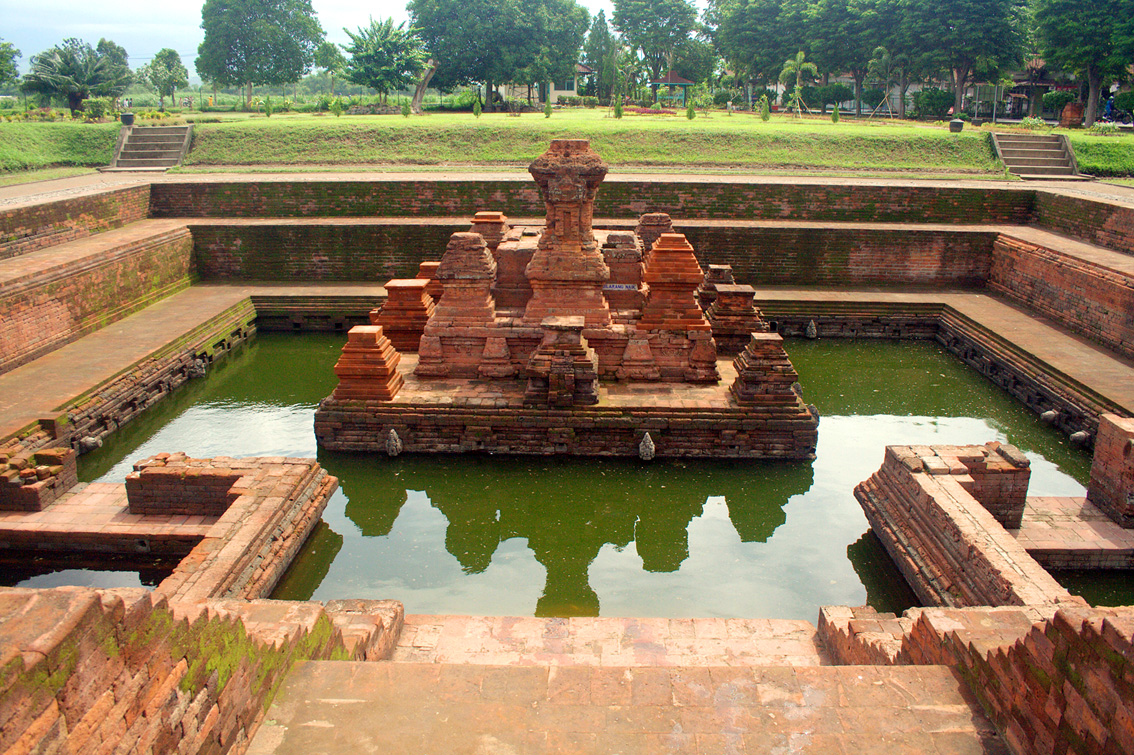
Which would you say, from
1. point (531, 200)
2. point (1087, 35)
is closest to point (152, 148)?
point (531, 200)

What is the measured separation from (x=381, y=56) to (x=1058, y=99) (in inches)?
908

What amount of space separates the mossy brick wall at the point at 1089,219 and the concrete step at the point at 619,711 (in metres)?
12.0

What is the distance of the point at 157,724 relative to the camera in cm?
274

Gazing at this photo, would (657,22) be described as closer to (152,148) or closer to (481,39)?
(481,39)

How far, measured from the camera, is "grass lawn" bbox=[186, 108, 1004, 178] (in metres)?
19.0

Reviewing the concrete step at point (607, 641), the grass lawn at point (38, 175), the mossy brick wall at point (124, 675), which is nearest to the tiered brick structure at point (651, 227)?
the concrete step at point (607, 641)

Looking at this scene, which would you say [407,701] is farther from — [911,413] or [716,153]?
[716,153]

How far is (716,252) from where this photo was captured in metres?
14.2

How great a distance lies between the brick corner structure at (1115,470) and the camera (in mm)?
6121

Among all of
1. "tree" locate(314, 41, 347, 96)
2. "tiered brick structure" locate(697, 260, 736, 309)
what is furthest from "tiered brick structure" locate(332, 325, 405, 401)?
"tree" locate(314, 41, 347, 96)

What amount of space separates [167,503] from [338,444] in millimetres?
1911

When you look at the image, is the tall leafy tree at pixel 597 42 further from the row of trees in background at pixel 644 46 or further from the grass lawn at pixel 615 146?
the grass lawn at pixel 615 146

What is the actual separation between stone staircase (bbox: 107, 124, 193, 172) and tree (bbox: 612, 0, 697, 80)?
96.6ft

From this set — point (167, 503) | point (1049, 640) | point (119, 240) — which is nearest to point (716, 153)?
point (119, 240)
